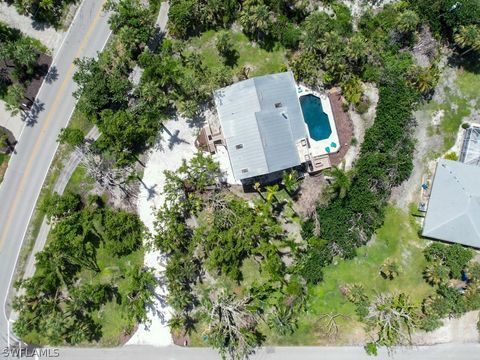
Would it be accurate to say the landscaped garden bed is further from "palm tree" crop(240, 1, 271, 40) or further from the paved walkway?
"palm tree" crop(240, 1, 271, 40)

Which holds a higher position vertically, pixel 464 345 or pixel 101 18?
pixel 101 18

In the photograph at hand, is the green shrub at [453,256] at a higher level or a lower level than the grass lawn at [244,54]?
lower

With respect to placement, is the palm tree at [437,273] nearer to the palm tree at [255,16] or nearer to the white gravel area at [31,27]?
the palm tree at [255,16]

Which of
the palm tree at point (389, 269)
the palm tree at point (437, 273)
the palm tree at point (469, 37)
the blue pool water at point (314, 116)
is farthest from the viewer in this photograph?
the blue pool water at point (314, 116)

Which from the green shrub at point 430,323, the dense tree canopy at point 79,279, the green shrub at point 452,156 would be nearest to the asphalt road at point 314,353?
the green shrub at point 430,323

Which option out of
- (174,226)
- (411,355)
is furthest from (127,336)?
(411,355)

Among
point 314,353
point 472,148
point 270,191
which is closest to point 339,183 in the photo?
point 270,191

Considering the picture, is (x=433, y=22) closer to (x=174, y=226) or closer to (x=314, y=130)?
(x=314, y=130)
